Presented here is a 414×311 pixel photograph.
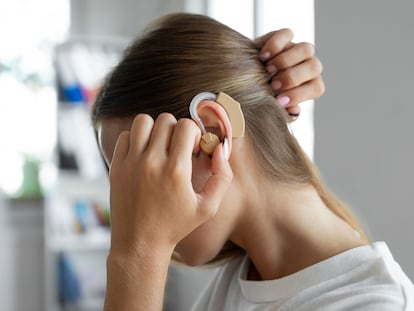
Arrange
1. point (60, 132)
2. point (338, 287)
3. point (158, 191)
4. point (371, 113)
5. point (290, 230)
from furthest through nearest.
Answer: point (60, 132), point (371, 113), point (290, 230), point (338, 287), point (158, 191)

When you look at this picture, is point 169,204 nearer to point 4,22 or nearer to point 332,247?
point 332,247

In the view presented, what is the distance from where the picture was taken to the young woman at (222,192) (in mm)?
671

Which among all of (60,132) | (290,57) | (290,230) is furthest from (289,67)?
(60,132)

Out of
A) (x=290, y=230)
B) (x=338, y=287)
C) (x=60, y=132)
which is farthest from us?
(x=60, y=132)

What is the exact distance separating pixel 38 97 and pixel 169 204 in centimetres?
262

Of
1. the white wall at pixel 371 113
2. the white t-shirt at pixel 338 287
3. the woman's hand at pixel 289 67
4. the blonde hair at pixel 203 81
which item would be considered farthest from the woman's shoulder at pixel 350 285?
the white wall at pixel 371 113

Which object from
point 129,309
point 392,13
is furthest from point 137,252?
point 392,13

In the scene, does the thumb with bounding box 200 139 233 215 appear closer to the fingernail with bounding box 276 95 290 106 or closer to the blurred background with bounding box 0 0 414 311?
the fingernail with bounding box 276 95 290 106

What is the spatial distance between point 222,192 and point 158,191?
0.08 metres

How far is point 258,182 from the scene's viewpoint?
887 mm

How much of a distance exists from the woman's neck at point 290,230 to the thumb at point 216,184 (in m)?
0.17

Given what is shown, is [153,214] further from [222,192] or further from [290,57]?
[290,57]

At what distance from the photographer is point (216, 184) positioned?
702 millimetres

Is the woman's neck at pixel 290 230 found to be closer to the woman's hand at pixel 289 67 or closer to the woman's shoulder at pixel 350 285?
the woman's shoulder at pixel 350 285
